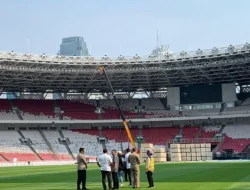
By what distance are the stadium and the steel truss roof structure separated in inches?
5.4

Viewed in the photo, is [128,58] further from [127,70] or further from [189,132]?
[189,132]

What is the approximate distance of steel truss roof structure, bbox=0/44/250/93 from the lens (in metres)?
61.6

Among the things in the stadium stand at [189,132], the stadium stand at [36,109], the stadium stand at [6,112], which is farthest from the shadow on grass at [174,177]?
the stadium stand at [36,109]

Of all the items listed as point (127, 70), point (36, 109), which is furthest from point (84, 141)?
point (127, 70)

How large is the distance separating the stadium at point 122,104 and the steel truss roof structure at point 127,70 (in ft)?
0.45

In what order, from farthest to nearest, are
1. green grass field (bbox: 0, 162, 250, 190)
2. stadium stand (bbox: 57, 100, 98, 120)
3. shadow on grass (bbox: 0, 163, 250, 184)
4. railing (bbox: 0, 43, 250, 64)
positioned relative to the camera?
stadium stand (bbox: 57, 100, 98, 120) < railing (bbox: 0, 43, 250, 64) < shadow on grass (bbox: 0, 163, 250, 184) < green grass field (bbox: 0, 162, 250, 190)

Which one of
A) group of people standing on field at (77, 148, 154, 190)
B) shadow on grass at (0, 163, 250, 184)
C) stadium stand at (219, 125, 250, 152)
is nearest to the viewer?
group of people standing on field at (77, 148, 154, 190)

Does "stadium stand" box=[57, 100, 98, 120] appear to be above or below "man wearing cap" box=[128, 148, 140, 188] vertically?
above

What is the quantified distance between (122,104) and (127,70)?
61.7 ft

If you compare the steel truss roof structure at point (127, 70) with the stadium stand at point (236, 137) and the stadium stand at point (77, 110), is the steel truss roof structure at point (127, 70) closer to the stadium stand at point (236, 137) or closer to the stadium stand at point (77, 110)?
the stadium stand at point (77, 110)

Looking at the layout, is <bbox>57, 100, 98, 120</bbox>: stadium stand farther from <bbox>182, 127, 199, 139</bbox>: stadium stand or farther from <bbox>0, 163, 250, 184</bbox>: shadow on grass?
<bbox>0, 163, 250, 184</bbox>: shadow on grass

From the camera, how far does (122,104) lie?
84812mm

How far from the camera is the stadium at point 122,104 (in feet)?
210

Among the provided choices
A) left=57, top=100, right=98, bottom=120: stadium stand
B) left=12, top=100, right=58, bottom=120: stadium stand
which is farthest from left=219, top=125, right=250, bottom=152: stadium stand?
left=12, top=100, right=58, bottom=120: stadium stand
